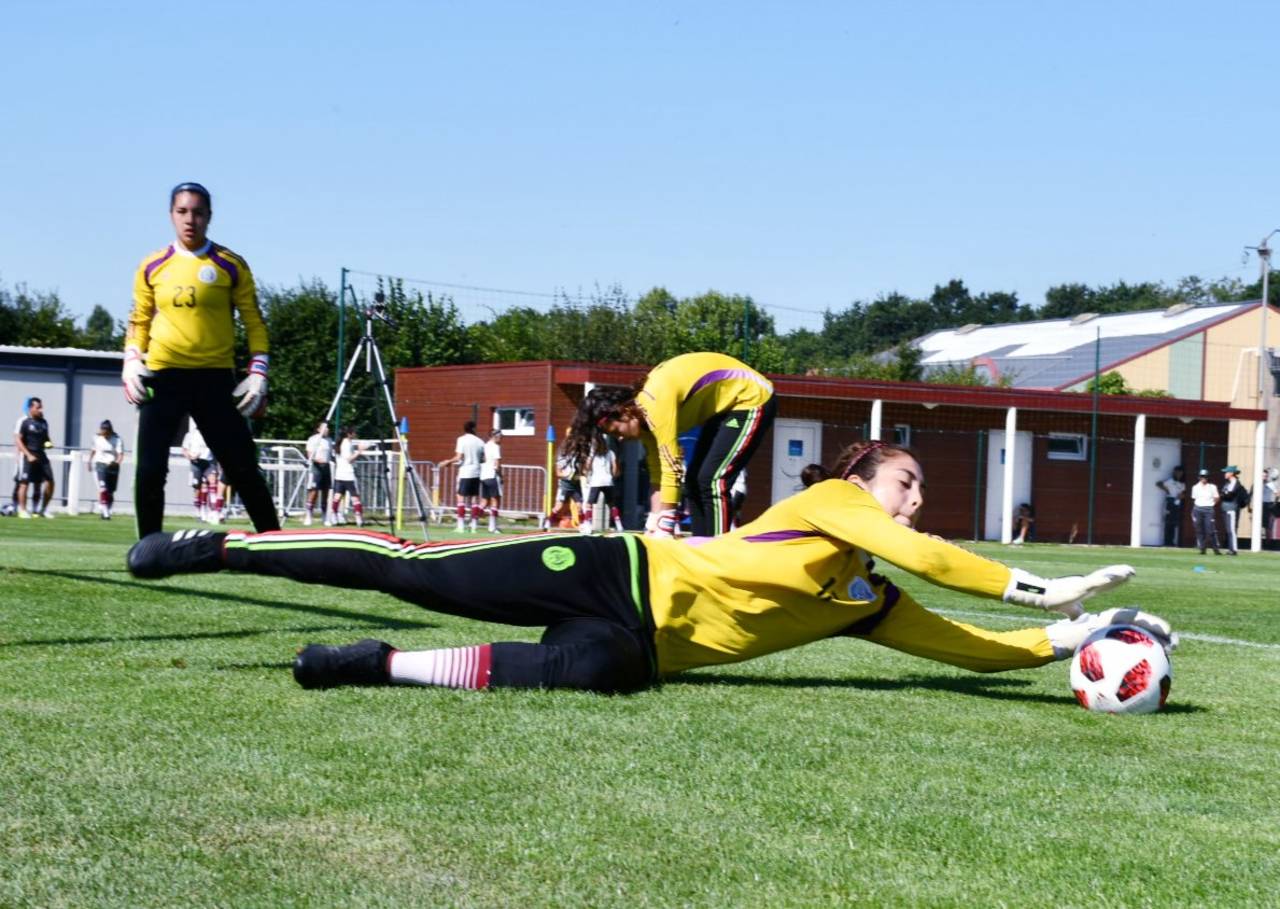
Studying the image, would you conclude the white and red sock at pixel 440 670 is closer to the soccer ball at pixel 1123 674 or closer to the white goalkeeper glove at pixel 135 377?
the soccer ball at pixel 1123 674

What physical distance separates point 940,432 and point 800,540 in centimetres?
3136

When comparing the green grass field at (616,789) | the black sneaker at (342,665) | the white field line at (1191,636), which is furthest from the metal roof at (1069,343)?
the black sneaker at (342,665)

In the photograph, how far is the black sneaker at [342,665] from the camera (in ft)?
15.9

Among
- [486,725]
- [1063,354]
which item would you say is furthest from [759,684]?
[1063,354]

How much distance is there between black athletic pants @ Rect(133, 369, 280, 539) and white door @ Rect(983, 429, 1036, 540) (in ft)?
104

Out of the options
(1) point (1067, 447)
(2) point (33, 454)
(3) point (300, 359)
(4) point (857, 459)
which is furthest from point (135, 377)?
(3) point (300, 359)

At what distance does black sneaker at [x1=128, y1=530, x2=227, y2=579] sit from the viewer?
16.5ft

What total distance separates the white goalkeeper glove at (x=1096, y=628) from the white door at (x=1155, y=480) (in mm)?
36303

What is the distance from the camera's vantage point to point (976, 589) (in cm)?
480

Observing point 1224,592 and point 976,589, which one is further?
point 1224,592

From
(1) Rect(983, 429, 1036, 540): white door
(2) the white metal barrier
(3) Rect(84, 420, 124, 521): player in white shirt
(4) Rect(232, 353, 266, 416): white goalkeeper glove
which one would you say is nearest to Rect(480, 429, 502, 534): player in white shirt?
(2) the white metal barrier

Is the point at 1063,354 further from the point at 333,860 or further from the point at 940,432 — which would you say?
the point at 333,860

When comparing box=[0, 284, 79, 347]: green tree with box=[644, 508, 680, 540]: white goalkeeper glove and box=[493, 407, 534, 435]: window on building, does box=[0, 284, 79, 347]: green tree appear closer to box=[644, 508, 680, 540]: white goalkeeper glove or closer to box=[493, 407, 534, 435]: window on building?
box=[493, 407, 534, 435]: window on building

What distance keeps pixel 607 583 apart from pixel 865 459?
3.37ft
